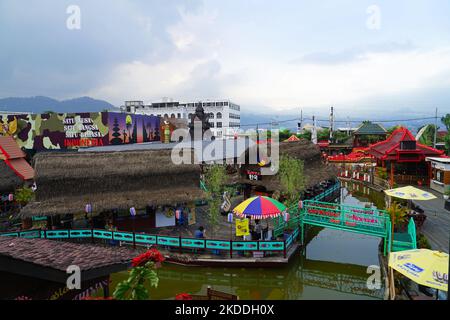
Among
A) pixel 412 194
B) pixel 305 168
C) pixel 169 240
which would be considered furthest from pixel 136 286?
pixel 305 168

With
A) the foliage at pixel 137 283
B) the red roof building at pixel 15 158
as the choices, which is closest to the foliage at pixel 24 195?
the red roof building at pixel 15 158

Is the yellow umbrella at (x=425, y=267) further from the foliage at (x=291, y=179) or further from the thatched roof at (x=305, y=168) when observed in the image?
the thatched roof at (x=305, y=168)

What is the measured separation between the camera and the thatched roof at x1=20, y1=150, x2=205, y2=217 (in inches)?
740

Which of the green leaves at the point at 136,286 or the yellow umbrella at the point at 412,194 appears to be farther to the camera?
the yellow umbrella at the point at 412,194

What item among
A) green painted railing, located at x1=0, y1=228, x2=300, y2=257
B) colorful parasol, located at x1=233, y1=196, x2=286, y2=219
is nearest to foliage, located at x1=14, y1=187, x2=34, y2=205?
green painted railing, located at x1=0, y1=228, x2=300, y2=257

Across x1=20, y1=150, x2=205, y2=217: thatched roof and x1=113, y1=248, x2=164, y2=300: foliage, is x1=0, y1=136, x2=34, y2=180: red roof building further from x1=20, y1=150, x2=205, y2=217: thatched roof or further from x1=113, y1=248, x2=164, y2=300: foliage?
x1=113, y1=248, x2=164, y2=300: foliage

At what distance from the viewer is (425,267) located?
10070 mm

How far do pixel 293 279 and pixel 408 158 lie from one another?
75.3 ft

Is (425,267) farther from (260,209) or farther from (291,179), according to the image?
(291,179)

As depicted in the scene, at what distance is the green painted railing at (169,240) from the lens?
655 inches

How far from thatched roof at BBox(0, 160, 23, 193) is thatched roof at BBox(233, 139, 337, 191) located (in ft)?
55.3

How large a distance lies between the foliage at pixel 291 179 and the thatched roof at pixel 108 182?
18.2ft

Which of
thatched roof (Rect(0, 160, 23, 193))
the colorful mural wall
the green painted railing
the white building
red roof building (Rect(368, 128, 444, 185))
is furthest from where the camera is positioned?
the white building
